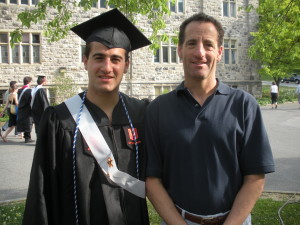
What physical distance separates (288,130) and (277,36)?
7.11 metres

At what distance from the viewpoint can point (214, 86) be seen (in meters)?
2.29

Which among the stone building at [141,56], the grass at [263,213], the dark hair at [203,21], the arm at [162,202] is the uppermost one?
the stone building at [141,56]

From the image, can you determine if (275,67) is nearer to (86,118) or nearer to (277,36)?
(277,36)

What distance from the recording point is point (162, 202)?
2180 mm

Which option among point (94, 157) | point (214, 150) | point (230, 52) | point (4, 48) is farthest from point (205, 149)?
point (230, 52)

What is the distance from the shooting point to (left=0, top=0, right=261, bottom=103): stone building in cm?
1706

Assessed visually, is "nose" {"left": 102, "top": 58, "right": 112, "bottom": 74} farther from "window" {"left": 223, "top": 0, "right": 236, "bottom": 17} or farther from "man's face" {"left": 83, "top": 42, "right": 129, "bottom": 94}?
"window" {"left": 223, "top": 0, "right": 236, "bottom": 17}

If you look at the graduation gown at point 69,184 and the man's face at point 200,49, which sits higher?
the man's face at point 200,49

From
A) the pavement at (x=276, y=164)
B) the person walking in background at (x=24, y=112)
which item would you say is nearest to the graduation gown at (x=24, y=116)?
the person walking in background at (x=24, y=112)

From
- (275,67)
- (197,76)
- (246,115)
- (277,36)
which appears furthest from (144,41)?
(275,67)

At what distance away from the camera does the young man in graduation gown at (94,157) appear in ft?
7.37

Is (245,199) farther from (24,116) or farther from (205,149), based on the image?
(24,116)

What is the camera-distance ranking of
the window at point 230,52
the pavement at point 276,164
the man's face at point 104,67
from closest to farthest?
the man's face at point 104,67, the pavement at point 276,164, the window at point 230,52

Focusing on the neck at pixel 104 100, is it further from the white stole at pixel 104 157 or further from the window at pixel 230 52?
the window at pixel 230 52
